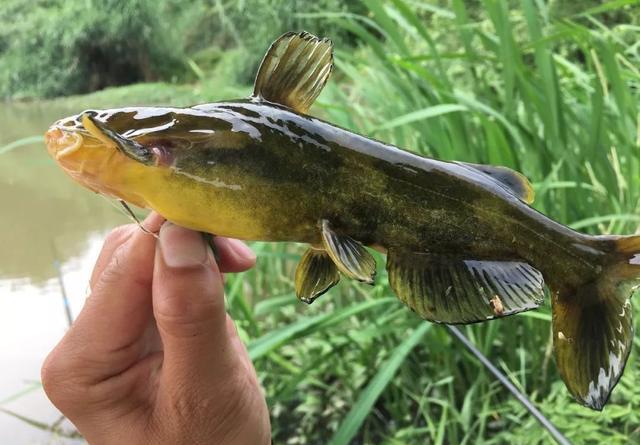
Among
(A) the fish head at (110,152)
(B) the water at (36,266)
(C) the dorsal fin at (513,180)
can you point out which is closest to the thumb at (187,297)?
(A) the fish head at (110,152)

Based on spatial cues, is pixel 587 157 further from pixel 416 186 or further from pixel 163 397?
pixel 163 397

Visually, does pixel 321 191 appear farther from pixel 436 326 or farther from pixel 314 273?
pixel 436 326

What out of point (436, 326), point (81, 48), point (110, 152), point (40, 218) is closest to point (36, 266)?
point (40, 218)

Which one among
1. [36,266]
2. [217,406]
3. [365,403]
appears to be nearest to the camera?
[217,406]

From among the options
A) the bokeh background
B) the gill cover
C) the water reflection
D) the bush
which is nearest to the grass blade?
the bokeh background

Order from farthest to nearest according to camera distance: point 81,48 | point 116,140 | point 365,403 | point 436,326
→ point 81,48, point 436,326, point 365,403, point 116,140

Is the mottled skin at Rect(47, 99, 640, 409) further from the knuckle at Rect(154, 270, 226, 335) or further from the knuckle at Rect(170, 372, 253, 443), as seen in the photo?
the knuckle at Rect(170, 372, 253, 443)
